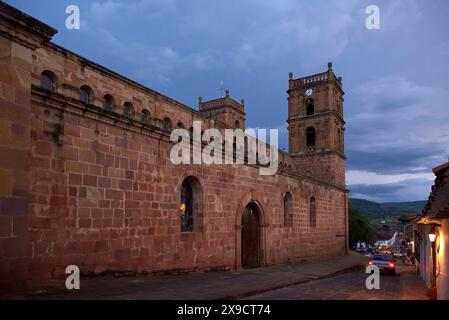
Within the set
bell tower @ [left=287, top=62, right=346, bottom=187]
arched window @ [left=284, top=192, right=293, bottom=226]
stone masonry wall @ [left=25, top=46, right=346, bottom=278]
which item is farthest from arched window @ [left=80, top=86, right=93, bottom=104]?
bell tower @ [left=287, top=62, right=346, bottom=187]

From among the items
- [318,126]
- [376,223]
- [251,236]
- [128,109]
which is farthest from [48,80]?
[376,223]

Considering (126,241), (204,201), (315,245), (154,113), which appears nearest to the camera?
(126,241)

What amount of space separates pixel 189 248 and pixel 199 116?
13.5 metres

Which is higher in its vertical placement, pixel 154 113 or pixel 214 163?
pixel 154 113

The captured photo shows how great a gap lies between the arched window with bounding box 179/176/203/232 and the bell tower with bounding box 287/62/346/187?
23844 millimetres

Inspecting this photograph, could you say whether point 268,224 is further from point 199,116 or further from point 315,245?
point 199,116

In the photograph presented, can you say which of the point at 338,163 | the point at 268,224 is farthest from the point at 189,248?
the point at 338,163

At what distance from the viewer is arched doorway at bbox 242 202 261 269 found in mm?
16859

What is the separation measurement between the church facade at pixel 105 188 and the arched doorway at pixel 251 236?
4 centimetres

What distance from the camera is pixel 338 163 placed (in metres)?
37.0

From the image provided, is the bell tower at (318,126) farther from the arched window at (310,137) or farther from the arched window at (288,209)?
the arched window at (288,209)

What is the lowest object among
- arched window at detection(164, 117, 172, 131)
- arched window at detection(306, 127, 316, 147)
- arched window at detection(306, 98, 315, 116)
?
arched window at detection(164, 117, 172, 131)

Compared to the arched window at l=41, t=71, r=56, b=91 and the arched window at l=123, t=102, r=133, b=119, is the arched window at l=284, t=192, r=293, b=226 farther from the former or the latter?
the arched window at l=41, t=71, r=56, b=91
